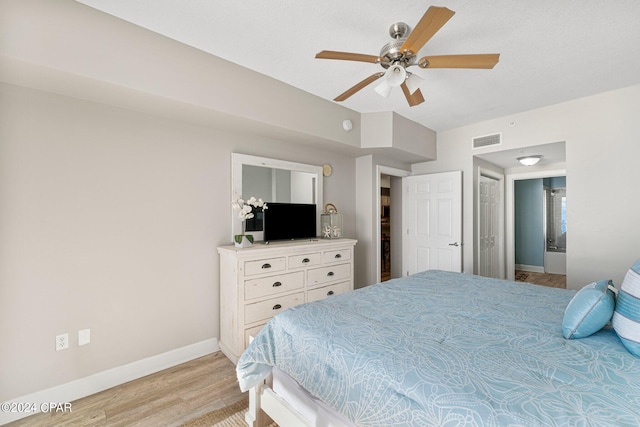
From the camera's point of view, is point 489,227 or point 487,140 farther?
point 489,227

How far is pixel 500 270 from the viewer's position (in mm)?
4852

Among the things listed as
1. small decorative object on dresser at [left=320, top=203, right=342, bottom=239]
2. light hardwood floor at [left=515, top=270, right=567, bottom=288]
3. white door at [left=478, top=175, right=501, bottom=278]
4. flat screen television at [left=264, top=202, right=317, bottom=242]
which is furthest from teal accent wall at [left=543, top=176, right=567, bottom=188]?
flat screen television at [left=264, top=202, right=317, bottom=242]

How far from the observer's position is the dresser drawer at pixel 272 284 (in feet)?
8.32

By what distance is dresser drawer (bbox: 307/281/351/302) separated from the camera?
300cm

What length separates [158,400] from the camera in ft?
6.70

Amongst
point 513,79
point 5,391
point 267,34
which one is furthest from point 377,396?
point 513,79

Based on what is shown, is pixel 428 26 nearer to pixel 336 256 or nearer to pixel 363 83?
pixel 363 83

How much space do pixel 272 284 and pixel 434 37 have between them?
8.02 feet

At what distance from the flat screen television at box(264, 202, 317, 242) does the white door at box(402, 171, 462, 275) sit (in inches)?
72.4

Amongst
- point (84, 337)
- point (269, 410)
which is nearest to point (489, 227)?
point (269, 410)

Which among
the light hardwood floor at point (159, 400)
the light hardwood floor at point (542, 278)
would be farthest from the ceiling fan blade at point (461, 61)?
the light hardwood floor at point (542, 278)

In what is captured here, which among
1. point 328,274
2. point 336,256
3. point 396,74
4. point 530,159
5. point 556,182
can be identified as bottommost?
point 328,274

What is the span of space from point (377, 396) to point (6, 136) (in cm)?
274

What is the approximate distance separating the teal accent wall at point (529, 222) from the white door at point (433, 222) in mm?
3494
